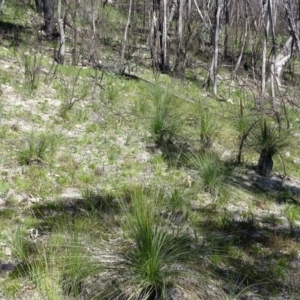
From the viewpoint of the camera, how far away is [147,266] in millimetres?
2633

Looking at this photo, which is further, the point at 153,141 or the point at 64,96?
the point at 64,96

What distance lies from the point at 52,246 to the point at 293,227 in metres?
2.11

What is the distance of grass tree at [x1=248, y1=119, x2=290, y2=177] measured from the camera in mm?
5070

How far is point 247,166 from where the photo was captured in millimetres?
5371

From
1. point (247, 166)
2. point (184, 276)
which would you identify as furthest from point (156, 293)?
point (247, 166)

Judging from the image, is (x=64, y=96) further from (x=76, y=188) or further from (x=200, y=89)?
(x=200, y=89)

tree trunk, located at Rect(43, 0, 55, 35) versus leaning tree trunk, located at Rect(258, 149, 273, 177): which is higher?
tree trunk, located at Rect(43, 0, 55, 35)

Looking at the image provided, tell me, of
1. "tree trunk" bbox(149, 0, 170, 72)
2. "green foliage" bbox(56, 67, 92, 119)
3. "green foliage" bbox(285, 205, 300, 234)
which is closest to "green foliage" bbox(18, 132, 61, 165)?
"green foliage" bbox(56, 67, 92, 119)

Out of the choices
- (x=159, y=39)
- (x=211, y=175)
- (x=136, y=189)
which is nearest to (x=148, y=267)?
(x=136, y=189)

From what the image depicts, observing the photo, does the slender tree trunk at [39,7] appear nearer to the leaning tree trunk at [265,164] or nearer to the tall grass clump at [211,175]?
the leaning tree trunk at [265,164]

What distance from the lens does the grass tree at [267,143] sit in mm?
5070

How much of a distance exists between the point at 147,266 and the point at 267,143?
284 cm

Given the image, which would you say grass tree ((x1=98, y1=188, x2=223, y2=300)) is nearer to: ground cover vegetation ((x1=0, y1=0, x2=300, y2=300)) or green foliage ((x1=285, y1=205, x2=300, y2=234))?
ground cover vegetation ((x1=0, y1=0, x2=300, y2=300))

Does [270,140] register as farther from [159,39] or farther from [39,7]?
[39,7]
